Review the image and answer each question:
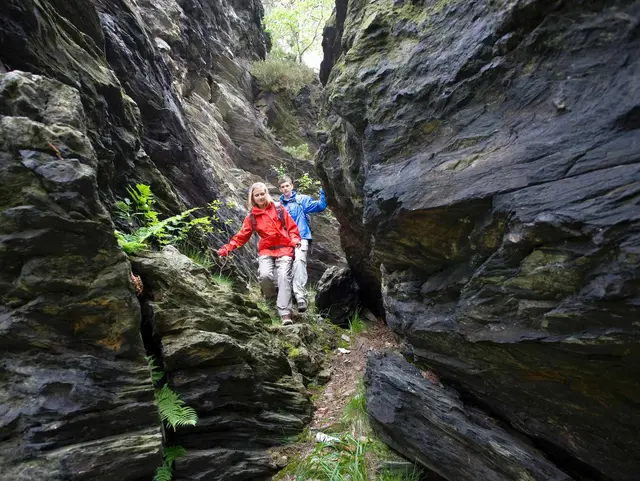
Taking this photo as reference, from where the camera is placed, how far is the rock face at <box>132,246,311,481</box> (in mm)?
4102

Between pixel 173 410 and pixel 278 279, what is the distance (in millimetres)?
4323

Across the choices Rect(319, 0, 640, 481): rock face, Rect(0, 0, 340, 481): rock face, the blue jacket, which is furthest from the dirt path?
the blue jacket

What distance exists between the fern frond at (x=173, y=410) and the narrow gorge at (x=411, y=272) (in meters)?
0.19

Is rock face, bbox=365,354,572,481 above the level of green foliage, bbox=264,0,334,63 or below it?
below

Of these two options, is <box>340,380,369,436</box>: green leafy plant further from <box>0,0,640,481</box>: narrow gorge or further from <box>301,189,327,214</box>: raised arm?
<box>301,189,327,214</box>: raised arm

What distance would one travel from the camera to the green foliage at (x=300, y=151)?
18281 mm

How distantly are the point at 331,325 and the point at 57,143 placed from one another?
677cm

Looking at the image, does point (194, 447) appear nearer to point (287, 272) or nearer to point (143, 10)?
point (287, 272)

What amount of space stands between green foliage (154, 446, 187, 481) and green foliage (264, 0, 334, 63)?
24.0m

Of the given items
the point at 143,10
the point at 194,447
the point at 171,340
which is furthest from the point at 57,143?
the point at 143,10

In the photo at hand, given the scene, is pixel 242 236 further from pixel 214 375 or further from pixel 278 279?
pixel 214 375

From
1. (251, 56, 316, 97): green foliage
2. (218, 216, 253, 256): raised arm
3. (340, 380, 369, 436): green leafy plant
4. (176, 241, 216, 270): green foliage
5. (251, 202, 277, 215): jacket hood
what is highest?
(251, 56, 316, 97): green foliage

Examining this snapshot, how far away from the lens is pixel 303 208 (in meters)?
9.65

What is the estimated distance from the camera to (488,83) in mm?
3707
